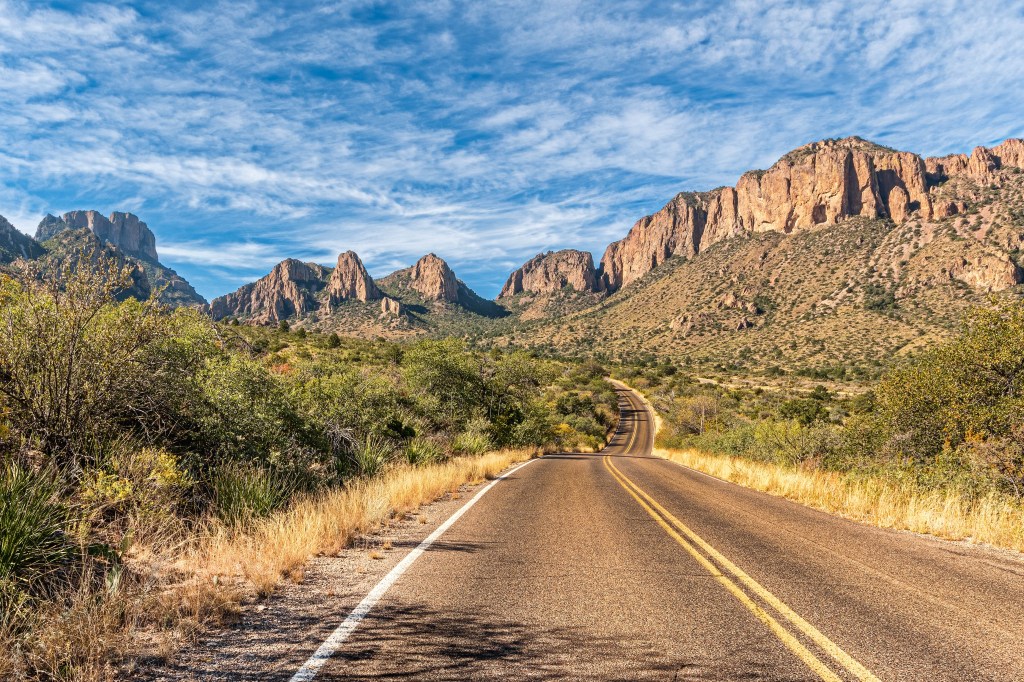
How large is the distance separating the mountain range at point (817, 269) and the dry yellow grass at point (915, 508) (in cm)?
6510

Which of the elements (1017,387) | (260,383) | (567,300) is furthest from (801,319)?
(567,300)

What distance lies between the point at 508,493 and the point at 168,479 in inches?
307

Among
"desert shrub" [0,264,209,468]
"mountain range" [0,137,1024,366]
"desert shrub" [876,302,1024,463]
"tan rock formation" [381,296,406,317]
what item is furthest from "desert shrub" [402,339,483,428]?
"tan rock formation" [381,296,406,317]

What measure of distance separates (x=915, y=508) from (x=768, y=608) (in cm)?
690

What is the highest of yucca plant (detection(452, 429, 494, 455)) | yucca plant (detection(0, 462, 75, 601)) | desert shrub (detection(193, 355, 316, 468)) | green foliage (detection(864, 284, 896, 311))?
green foliage (detection(864, 284, 896, 311))

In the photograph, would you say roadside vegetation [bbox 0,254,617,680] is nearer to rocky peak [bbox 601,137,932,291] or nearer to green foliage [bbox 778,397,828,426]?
green foliage [bbox 778,397,828,426]

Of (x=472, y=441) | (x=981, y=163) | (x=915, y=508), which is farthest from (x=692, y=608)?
(x=981, y=163)

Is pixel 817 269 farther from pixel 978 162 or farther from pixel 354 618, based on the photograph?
pixel 354 618

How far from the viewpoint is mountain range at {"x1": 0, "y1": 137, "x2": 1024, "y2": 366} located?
81812 mm

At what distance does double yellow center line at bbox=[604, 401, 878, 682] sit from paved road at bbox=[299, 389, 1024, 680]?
0.02 metres

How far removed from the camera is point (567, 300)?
647ft

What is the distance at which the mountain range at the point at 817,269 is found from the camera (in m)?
81.8

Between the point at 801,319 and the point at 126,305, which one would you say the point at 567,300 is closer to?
the point at 801,319

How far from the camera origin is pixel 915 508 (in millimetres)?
9422
